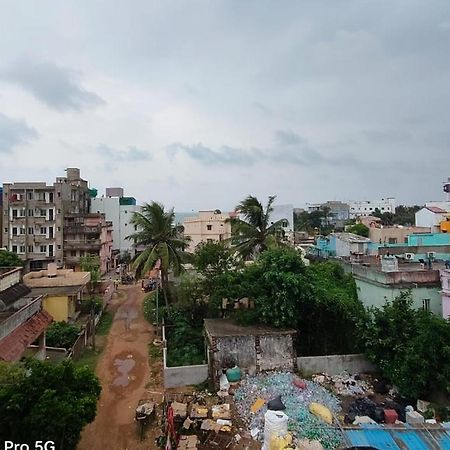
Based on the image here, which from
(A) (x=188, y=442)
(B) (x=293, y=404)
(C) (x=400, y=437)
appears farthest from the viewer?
(B) (x=293, y=404)

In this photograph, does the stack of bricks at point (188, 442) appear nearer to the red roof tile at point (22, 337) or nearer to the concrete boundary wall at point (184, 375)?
the concrete boundary wall at point (184, 375)

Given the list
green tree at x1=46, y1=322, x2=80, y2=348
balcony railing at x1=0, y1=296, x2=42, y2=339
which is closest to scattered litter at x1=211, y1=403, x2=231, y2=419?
balcony railing at x1=0, y1=296, x2=42, y2=339

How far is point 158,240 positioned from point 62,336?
22.7 ft

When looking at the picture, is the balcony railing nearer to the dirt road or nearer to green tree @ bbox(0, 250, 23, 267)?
the dirt road

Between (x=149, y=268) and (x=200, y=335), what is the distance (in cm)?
448

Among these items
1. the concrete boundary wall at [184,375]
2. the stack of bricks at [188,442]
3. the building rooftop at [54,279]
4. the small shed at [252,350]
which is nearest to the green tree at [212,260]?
the small shed at [252,350]

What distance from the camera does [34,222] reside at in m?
39.7

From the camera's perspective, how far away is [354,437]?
941cm

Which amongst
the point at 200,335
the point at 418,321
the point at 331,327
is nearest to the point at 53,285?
the point at 200,335

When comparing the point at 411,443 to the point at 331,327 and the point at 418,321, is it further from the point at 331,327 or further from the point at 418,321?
the point at 331,327

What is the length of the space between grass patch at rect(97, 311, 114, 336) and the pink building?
16989mm

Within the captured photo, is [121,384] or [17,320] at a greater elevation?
[17,320]

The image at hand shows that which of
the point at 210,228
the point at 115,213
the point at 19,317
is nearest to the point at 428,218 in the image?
the point at 210,228

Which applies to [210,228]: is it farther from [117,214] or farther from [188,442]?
[188,442]
